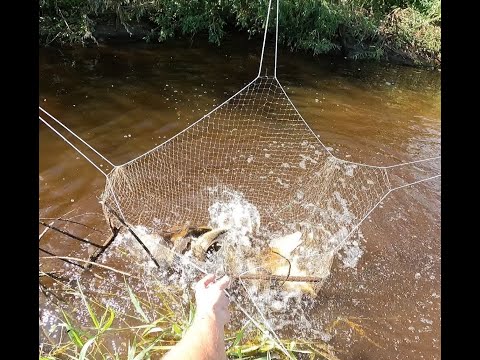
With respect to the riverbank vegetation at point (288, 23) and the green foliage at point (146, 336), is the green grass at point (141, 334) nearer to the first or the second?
the green foliage at point (146, 336)

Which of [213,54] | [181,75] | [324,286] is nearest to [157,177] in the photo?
[324,286]

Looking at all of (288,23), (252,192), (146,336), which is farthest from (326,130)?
(146,336)

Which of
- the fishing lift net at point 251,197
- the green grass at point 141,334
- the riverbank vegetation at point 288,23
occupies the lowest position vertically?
the green grass at point 141,334

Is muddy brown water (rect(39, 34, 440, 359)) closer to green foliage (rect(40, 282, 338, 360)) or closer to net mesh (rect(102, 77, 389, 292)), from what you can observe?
net mesh (rect(102, 77, 389, 292))

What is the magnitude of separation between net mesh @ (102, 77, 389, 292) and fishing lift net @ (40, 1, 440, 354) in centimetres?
1

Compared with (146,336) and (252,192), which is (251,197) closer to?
(252,192)

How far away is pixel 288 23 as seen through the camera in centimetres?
967

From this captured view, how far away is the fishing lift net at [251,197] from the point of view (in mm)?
3514

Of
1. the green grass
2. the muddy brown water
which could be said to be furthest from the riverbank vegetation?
the green grass

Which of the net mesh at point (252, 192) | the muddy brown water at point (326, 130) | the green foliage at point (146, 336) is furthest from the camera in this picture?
the net mesh at point (252, 192)

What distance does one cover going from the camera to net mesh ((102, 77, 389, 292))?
3689 millimetres

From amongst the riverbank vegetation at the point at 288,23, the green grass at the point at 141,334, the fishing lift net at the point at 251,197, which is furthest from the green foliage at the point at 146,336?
the riverbank vegetation at the point at 288,23

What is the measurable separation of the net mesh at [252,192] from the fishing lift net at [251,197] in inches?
0.4
